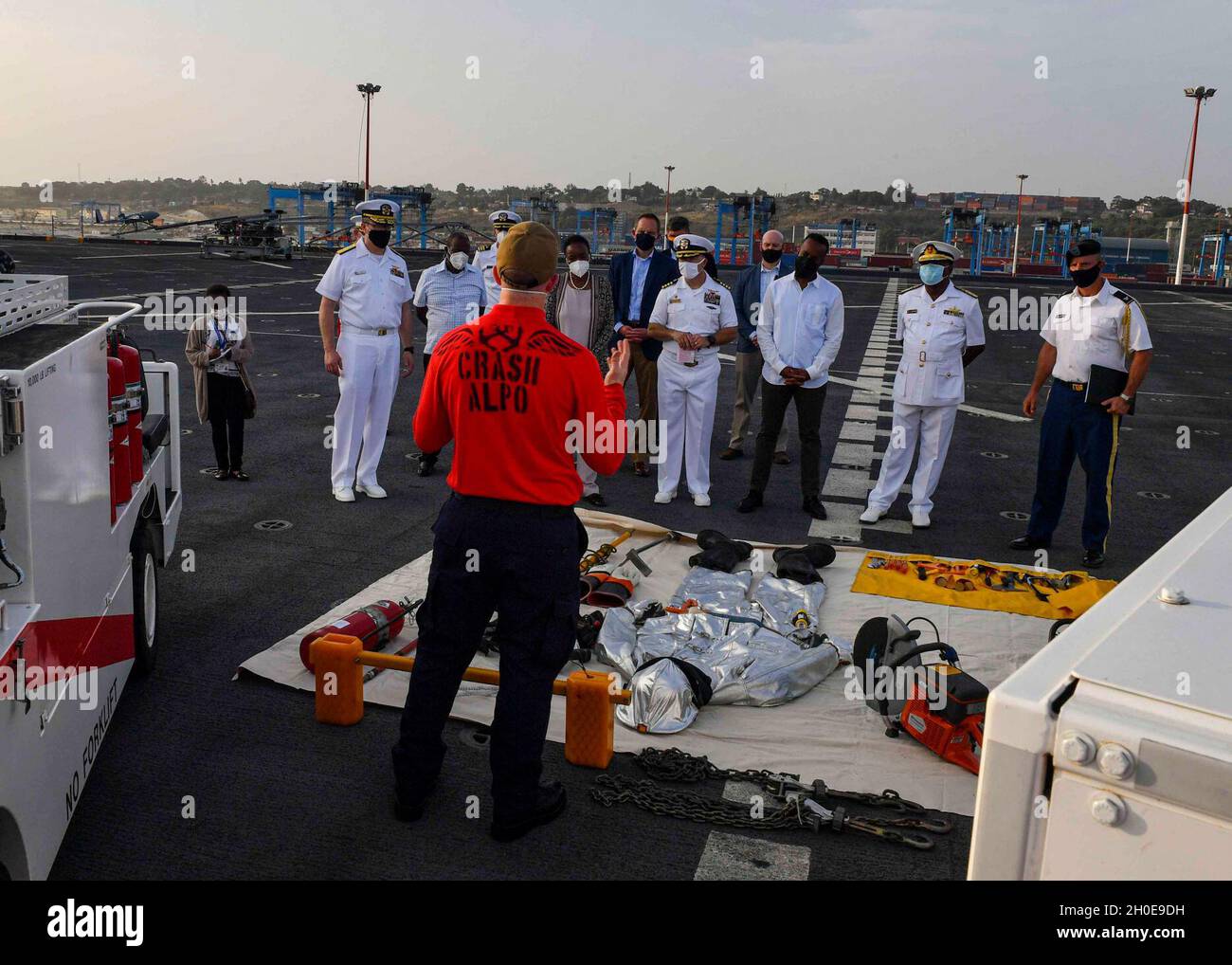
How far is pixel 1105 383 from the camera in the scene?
8078 millimetres

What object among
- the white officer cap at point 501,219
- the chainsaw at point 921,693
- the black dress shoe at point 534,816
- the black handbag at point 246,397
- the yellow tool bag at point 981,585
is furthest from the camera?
the white officer cap at point 501,219

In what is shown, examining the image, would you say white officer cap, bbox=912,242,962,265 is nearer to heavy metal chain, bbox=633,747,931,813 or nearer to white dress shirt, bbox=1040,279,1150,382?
white dress shirt, bbox=1040,279,1150,382

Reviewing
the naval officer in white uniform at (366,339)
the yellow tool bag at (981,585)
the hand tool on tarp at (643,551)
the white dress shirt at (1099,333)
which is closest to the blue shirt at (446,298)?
the naval officer in white uniform at (366,339)

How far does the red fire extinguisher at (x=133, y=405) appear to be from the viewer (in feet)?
17.6

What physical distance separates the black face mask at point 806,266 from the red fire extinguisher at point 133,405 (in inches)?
224

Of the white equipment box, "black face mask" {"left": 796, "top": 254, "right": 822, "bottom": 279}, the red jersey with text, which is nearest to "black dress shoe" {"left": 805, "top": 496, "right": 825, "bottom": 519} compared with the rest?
"black face mask" {"left": 796, "top": 254, "right": 822, "bottom": 279}

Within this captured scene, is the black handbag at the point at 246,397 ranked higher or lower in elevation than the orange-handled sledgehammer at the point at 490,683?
higher

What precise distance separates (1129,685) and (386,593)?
5.53m

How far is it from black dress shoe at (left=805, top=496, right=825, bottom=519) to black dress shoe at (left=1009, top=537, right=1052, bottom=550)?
5.25 feet

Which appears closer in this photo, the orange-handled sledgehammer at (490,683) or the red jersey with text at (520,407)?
the red jersey with text at (520,407)

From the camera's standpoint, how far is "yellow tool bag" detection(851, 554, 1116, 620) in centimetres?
691

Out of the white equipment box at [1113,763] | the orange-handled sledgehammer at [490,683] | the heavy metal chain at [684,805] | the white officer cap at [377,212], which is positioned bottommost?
the heavy metal chain at [684,805]

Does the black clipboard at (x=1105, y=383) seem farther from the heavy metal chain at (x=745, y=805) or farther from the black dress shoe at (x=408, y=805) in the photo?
the black dress shoe at (x=408, y=805)
